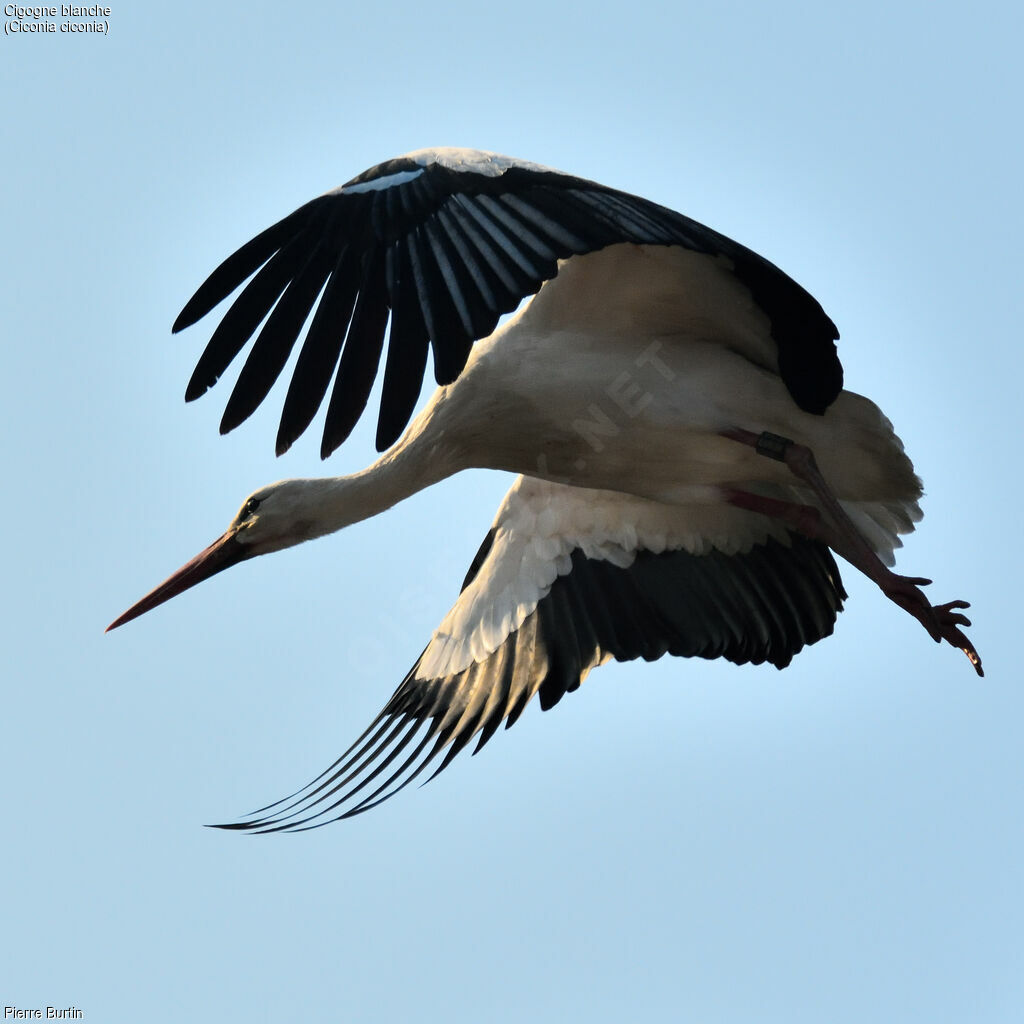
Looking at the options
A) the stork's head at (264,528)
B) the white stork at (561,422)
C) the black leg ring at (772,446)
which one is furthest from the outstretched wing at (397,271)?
the stork's head at (264,528)

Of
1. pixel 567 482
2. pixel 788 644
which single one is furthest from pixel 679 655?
pixel 567 482

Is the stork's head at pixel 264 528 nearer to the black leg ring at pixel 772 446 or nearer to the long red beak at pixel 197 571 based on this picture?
the long red beak at pixel 197 571

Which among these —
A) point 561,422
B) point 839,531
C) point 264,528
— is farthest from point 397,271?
point 839,531

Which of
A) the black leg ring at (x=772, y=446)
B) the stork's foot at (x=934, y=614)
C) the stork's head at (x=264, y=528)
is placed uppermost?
the black leg ring at (x=772, y=446)

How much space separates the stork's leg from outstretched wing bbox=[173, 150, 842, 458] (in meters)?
1.27

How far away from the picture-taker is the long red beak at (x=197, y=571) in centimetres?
709

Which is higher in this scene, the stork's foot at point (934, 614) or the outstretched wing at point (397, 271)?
the outstretched wing at point (397, 271)

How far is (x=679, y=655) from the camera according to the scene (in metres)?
7.33

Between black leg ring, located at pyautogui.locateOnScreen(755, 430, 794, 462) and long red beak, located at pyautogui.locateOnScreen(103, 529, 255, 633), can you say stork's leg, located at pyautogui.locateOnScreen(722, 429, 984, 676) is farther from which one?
long red beak, located at pyautogui.locateOnScreen(103, 529, 255, 633)

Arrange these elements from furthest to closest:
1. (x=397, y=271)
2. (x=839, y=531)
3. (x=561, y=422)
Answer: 1. (x=839, y=531)
2. (x=561, y=422)
3. (x=397, y=271)

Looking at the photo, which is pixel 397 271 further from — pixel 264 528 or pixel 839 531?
pixel 839 531

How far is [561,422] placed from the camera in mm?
6488

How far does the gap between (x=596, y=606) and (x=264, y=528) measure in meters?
1.44

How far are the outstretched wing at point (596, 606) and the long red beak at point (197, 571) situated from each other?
96cm
